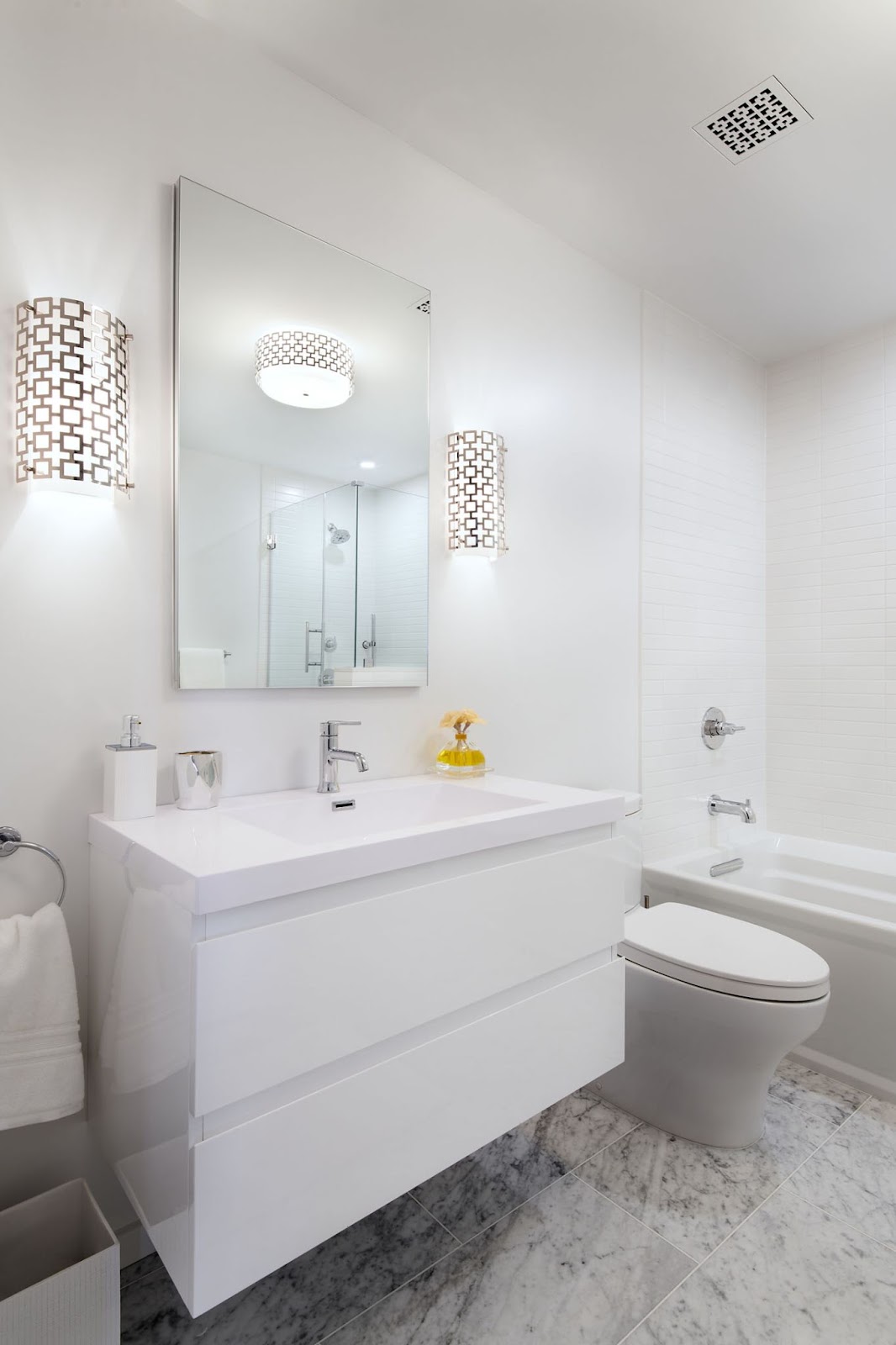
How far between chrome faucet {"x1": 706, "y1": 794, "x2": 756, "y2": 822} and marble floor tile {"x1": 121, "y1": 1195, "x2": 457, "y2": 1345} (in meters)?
1.80

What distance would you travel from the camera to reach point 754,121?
1.84 m

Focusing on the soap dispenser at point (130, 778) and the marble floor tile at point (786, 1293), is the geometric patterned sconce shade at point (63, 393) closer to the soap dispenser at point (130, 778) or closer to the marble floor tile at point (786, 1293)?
the soap dispenser at point (130, 778)

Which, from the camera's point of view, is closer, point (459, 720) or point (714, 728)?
point (459, 720)

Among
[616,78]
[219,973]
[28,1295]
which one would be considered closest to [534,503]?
[616,78]

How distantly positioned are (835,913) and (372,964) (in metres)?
1.70

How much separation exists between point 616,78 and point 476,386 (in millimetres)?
749

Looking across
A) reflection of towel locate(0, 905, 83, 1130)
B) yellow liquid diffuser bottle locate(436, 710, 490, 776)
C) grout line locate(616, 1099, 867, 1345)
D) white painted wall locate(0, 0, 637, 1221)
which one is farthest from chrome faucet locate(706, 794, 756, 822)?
reflection of towel locate(0, 905, 83, 1130)

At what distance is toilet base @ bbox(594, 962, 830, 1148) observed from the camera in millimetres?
1719

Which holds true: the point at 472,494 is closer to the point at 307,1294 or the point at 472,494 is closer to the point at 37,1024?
the point at 37,1024

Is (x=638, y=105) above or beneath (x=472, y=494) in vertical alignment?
above

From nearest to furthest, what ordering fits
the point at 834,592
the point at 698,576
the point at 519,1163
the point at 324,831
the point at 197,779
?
the point at 197,779, the point at 324,831, the point at 519,1163, the point at 698,576, the point at 834,592

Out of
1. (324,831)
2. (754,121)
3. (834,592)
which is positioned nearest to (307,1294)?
(324,831)

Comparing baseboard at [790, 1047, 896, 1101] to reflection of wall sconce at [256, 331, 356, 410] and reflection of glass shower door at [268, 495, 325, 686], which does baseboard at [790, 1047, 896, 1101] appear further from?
reflection of wall sconce at [256, 331, 356, 410]

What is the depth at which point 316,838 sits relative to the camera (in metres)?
1.52
